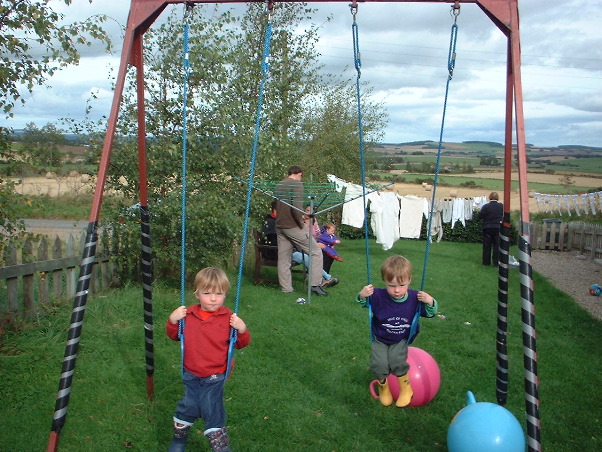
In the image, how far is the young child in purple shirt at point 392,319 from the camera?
4539mm

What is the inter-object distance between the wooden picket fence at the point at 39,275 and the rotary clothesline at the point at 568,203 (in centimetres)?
2025

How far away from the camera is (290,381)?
549cm

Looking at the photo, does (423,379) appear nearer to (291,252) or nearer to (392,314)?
(392,314)

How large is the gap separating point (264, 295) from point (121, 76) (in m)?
5.61

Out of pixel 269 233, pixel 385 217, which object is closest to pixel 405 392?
pixel 269 233

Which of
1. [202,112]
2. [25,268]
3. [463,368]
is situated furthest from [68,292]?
[463,368]

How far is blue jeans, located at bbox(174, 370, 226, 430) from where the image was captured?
3669 mm

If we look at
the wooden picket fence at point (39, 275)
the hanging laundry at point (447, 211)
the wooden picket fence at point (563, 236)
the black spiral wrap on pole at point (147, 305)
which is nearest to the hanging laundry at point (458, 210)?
the hanging laundry at point (447, 211)

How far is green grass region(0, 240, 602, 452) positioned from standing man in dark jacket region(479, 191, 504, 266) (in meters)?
5.41

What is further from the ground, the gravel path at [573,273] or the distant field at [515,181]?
the distant field at [515,181]

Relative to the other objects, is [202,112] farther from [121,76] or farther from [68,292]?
[121,76]

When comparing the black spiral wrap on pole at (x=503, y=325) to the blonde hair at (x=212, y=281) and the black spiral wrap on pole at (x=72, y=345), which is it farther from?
the black spiral wrap on pole at (x=72, y=345)

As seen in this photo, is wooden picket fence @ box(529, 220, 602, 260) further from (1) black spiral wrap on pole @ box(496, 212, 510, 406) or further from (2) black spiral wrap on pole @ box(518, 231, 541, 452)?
(2) black spiral wrap on pole @ box(518, 231, 541, 452)

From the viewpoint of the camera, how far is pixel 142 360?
5.84 m
